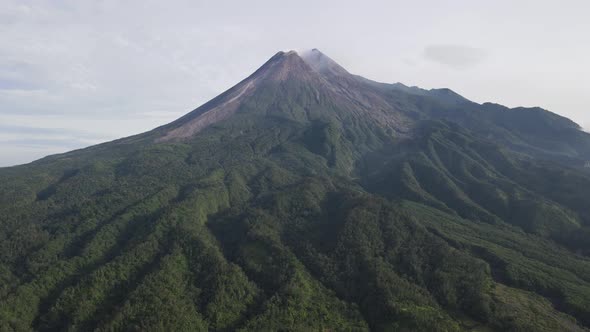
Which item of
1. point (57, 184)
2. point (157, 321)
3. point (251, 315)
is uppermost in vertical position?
point (57, 184)

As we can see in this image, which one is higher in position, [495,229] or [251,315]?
[251,315]

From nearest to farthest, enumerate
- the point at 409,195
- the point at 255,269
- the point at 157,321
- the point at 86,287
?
1. the point at 157,321
2. the point at 86,287
3. the point at 255,269
4. the point at 409,195

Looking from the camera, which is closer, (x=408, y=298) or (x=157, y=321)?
(x=157, y=321)

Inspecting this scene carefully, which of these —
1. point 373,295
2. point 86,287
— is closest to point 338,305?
point 373,295

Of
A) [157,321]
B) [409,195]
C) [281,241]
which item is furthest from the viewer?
[409,195]

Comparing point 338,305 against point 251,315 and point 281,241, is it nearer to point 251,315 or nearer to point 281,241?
point 251,315

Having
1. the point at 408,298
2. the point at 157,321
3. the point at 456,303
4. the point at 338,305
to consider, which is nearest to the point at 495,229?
the point at 456,303

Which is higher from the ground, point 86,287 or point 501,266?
point 86,287

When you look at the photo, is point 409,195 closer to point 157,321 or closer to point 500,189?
point 500,189

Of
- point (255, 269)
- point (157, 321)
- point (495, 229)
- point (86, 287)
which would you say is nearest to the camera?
point (157, 321)
